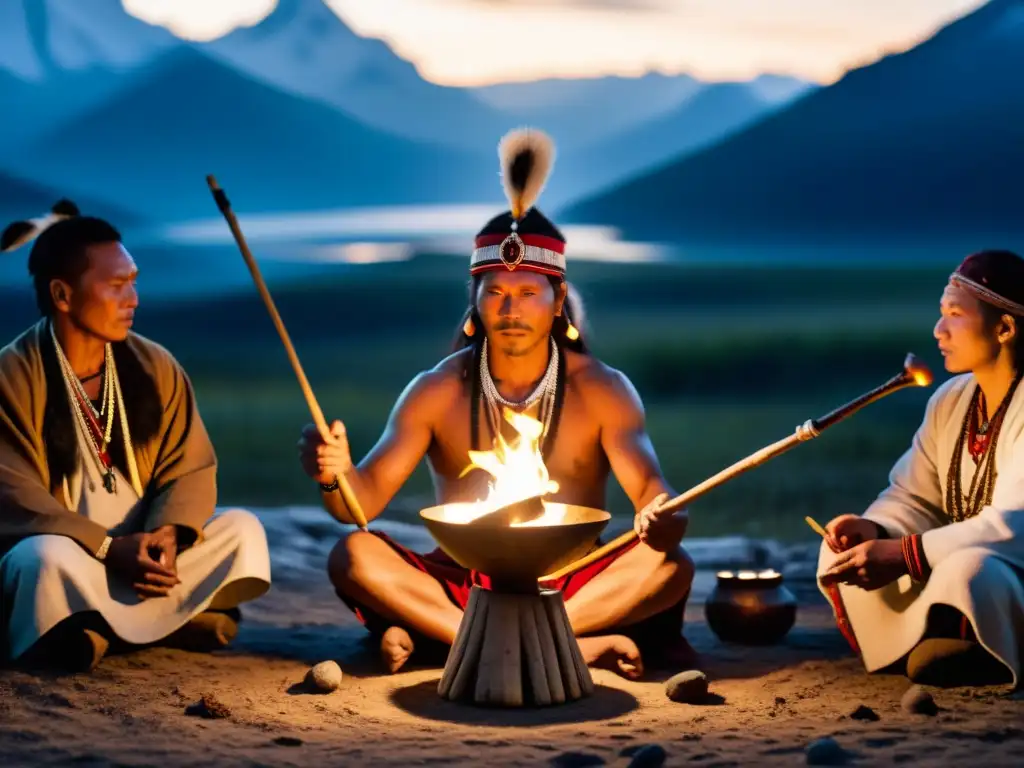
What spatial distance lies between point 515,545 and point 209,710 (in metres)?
0.94

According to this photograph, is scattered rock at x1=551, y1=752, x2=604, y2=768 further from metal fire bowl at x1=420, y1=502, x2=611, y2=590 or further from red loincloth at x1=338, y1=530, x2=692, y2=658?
red loincloth at x1=338, y1=530, x2=692, y2=658

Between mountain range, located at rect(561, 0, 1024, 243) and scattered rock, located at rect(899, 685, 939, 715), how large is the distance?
51.6 ft

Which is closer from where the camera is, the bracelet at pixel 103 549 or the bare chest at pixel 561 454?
the bracelet at pixel 103 549

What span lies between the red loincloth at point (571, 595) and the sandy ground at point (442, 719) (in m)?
0.14

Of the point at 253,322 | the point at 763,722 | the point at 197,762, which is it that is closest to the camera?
the point at 197,762

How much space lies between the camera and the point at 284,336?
3857 mm

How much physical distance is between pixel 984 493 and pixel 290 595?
9.41 ft

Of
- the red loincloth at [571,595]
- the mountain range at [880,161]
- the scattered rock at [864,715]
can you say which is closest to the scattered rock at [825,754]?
the scattered rock at [864,715]

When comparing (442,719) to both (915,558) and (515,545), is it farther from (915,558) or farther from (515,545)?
(915,558)

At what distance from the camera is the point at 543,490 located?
12.9 feet

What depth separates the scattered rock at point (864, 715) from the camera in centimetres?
367

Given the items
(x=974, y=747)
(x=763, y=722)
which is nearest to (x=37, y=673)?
(x=763, y=722)

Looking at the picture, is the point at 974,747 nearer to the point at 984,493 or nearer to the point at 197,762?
the point at 984,493

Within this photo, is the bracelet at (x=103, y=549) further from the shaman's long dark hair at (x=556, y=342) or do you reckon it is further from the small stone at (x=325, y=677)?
the shaman's long dark hair at (x=556, y=342)
